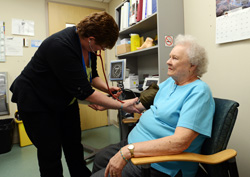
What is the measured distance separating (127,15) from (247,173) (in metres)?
2.09

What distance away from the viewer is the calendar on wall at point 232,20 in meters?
1.19

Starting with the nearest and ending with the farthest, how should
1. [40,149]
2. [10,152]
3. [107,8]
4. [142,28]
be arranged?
[40,149], [142,28], [10,152], [107,8]

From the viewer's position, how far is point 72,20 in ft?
9.88

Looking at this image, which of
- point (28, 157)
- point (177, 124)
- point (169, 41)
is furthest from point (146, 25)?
point (28, 157)

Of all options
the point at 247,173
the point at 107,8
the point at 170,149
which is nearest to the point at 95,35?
the point at 170,149

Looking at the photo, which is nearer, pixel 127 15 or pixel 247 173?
pixel 247 173

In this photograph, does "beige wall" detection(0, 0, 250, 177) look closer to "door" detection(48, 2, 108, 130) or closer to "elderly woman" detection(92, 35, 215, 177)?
"elderly woman" detection(92, 35, 215, 177)

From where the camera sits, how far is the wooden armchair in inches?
31.0

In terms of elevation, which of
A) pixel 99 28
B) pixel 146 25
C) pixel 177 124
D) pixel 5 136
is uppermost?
pixel 146 25

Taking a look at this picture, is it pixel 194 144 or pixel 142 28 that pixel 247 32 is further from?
pixel 142 28

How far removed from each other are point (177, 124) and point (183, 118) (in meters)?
0.05

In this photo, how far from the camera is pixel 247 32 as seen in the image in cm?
119

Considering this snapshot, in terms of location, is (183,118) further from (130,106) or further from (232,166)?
(130,106)

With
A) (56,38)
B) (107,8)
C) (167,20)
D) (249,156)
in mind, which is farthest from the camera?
(107,8)
